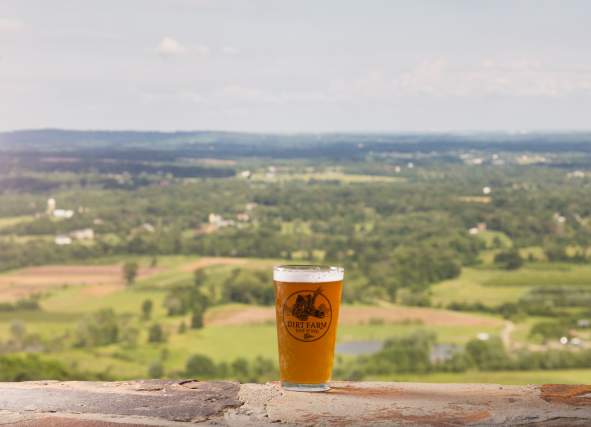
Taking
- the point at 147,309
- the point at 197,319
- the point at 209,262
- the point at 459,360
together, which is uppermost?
the point at 209,262

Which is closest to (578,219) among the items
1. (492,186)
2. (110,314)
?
(492,186)

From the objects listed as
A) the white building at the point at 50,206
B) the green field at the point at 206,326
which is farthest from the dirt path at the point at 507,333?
the white building at the point at 50,206

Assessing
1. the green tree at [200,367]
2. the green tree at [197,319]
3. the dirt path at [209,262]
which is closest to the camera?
the green tree at [200,367]

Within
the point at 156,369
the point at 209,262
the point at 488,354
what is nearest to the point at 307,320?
the point at 488,354

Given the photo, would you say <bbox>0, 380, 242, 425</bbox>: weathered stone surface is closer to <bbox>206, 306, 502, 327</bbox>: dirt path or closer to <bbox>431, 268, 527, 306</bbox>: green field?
<bbox>206, 306, 502, 327</bbox>: dirt path

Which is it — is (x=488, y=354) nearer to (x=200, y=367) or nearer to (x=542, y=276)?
(x=542, y=276)

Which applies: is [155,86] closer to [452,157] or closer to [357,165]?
[357,165]

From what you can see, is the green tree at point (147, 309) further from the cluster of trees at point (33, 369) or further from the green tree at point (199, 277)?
the cluster of trees at point (33, 369)
